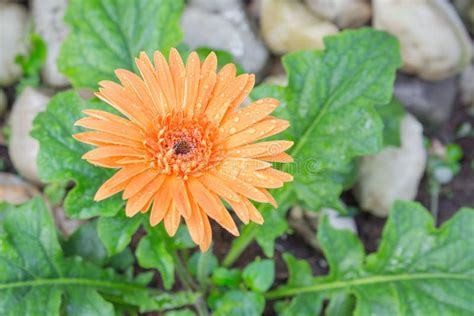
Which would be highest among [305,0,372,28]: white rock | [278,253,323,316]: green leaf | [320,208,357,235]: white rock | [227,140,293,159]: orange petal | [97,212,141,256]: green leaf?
[227,140,293,159]: orange petal

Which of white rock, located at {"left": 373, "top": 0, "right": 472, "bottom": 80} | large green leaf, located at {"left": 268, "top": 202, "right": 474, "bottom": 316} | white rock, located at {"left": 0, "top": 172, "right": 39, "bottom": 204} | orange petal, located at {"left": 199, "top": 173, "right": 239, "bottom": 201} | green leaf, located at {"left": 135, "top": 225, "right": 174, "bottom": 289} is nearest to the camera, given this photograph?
orange petal, located at {"left": 199, "top": 173, "right": 239, "bottom": 201}

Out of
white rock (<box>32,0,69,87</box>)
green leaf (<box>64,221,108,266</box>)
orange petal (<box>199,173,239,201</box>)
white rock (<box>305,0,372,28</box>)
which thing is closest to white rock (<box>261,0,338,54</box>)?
white rock (<box>305,0,372,28</box>)

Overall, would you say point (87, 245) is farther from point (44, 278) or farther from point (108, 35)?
point (108, 35)

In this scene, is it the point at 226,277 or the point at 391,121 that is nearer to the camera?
the point at 226,277

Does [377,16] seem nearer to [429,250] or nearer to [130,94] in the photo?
[429,250]

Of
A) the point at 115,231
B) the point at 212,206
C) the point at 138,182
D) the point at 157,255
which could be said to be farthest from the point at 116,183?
the point at 157,255

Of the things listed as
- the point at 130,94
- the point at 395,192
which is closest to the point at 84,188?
the point at 130,94

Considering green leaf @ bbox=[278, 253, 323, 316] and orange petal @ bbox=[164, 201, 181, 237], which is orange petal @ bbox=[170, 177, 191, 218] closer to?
orange petal @ bbox=[164, 201, 181, 237]
